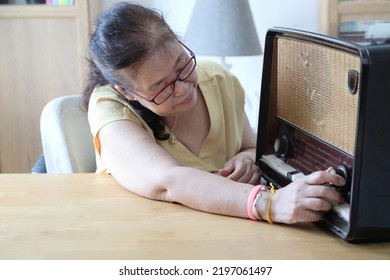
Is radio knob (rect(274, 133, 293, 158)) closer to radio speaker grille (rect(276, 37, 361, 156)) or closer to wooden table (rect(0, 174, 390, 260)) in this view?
radio speaker grille (rect(276, 37, 361, 156))

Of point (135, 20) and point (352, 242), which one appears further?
point (135, 20)

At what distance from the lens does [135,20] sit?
1.26 m

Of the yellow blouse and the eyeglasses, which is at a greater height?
the eyeglasses

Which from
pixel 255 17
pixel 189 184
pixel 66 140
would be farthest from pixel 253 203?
pixel 255 17

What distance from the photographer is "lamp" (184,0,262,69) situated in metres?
2.93

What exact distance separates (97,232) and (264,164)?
1.33 ft

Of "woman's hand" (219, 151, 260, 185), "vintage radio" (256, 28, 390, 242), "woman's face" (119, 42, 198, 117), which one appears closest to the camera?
"vintage radio" (256, 28, 390, 242)

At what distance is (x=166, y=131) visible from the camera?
1.49m

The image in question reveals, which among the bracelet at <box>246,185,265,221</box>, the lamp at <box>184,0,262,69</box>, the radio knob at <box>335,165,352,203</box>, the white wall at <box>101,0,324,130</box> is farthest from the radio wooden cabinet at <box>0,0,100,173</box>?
the radio knob at <box>335,165,352,203</box>

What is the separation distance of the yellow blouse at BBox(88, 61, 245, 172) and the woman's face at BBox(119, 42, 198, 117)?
0.28ft

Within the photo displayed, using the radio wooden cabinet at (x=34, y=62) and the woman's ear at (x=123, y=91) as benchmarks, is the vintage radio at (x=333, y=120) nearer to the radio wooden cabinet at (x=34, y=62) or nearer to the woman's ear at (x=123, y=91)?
the woman's ear at (x=123, y=91)

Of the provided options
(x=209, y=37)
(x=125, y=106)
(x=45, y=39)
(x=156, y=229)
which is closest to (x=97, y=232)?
(x=156, y=229)

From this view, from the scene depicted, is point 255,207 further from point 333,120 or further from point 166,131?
point 166,131
